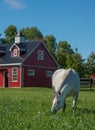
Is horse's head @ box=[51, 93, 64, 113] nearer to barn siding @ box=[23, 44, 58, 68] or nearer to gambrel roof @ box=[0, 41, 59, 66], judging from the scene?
gambrel roof @ box=[0, 41, 59, 66]

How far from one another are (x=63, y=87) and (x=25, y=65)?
4260 centimetres

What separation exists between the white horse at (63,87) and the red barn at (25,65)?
134ft

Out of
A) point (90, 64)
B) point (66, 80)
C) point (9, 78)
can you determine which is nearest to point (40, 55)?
point (9, 78)

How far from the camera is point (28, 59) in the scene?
56.3 metres

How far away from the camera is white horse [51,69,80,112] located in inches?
507

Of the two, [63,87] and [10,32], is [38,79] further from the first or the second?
[63,87]

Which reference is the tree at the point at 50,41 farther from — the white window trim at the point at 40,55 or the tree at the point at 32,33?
the white window trim at the point at 40,55

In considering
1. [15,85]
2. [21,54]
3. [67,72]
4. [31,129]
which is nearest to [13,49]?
[21,54]

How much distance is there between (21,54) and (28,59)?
4.62 ft

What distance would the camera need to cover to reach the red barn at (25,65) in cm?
5582

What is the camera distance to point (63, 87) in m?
13.4

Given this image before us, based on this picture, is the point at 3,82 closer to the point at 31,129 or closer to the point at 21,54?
the point at 21,54

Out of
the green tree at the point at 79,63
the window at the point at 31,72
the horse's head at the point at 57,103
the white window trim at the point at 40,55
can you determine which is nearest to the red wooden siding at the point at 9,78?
the window at the point at 31,72

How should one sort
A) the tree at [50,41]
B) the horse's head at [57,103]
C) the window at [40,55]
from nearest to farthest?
the horse's head at [57,103] → the window at [40,55] → the tree at [50,41]
